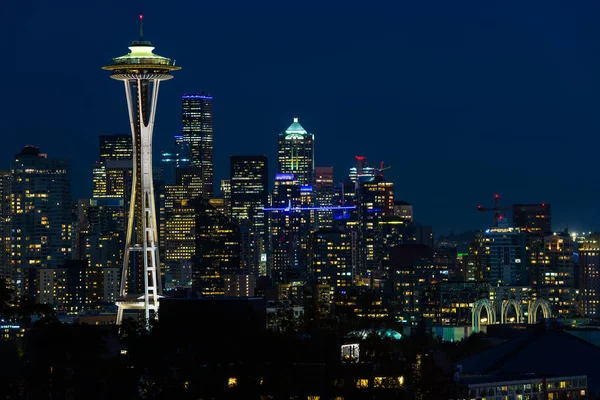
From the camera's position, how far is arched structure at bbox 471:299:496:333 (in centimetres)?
17175

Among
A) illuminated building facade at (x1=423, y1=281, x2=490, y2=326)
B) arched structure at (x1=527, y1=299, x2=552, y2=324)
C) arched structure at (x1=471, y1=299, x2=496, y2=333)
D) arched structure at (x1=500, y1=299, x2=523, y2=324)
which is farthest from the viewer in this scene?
illuminated building facade at (x1=423, y1=281, x2=490, y2=326)

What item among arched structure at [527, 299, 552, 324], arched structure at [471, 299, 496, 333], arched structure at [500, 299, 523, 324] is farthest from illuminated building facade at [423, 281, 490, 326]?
arched structure at [527, 299, 552, 324]

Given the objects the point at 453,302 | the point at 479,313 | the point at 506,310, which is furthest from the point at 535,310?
the point at 479,313

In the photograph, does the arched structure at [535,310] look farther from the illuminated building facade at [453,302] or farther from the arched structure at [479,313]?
the illuminated building facade at [453,302]

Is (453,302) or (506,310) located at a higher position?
(453,302)

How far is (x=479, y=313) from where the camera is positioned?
17225 cm

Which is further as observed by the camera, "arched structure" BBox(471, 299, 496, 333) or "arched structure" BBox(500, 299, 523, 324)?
"arched structure" BBox(500, 299, 523, 324)

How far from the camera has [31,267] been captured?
198 metres

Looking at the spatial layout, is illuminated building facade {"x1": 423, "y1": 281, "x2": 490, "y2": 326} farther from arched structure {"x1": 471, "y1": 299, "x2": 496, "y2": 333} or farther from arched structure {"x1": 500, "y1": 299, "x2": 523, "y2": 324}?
arched structure {"x1": 471, "y1": 299, "x2": 496, "y2": 333}

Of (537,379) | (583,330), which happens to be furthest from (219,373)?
(583,330)

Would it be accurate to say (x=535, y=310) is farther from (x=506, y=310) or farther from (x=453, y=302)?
(x=453, y=302)

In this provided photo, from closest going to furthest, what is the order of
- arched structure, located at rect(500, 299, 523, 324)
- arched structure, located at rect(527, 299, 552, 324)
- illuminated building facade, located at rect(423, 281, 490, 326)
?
arched structure, located at rect(527, 299, 552, 324), arched structure, located at rect(500, 299, 523, 324), illuminated building facade, located at rect(423, 281, 490, 326)

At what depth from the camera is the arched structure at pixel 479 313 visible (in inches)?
6762

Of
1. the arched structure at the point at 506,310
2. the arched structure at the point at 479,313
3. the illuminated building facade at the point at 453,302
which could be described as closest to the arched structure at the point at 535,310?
the arched structure at the point at 506,310
